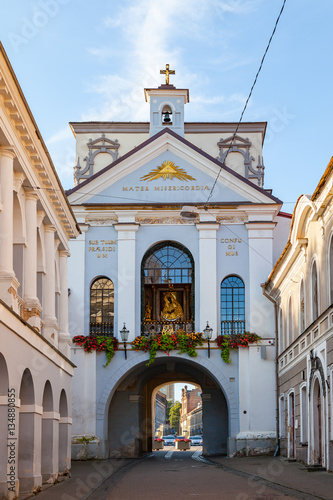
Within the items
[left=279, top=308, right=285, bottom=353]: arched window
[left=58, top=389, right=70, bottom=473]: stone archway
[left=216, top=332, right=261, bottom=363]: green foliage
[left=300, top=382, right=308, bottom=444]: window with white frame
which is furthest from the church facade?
[left=58, top=389, right=70, bottom=473]: stone archway

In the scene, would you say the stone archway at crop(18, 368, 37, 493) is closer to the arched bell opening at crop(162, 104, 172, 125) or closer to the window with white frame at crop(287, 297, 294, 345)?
the window with white frame at crop(287, 297, 294, 345)

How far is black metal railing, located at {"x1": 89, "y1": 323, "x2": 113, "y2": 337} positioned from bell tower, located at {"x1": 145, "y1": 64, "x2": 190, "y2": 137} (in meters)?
9.54

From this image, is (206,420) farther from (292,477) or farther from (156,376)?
(292,477)

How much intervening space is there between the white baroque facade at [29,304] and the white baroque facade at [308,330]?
22.6 ft

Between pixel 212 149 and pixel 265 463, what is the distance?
1860cm

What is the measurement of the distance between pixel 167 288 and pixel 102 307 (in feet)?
9.69

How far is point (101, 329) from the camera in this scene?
3462 cm

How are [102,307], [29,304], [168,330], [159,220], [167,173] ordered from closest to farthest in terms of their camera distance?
[29,304], [168,330], [102,307], [159,220], [167,173]

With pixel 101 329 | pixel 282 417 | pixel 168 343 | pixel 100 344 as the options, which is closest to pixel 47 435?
pixel 100 344

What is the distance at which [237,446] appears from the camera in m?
32.9

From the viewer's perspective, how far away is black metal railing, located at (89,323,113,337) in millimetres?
34594

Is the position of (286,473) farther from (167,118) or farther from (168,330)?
(167,118)

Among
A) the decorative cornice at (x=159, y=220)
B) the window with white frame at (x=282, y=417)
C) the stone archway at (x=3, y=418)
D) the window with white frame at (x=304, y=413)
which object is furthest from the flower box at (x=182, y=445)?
the stone archway at (x=3, y=418)

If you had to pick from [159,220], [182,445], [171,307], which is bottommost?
[182,445]
